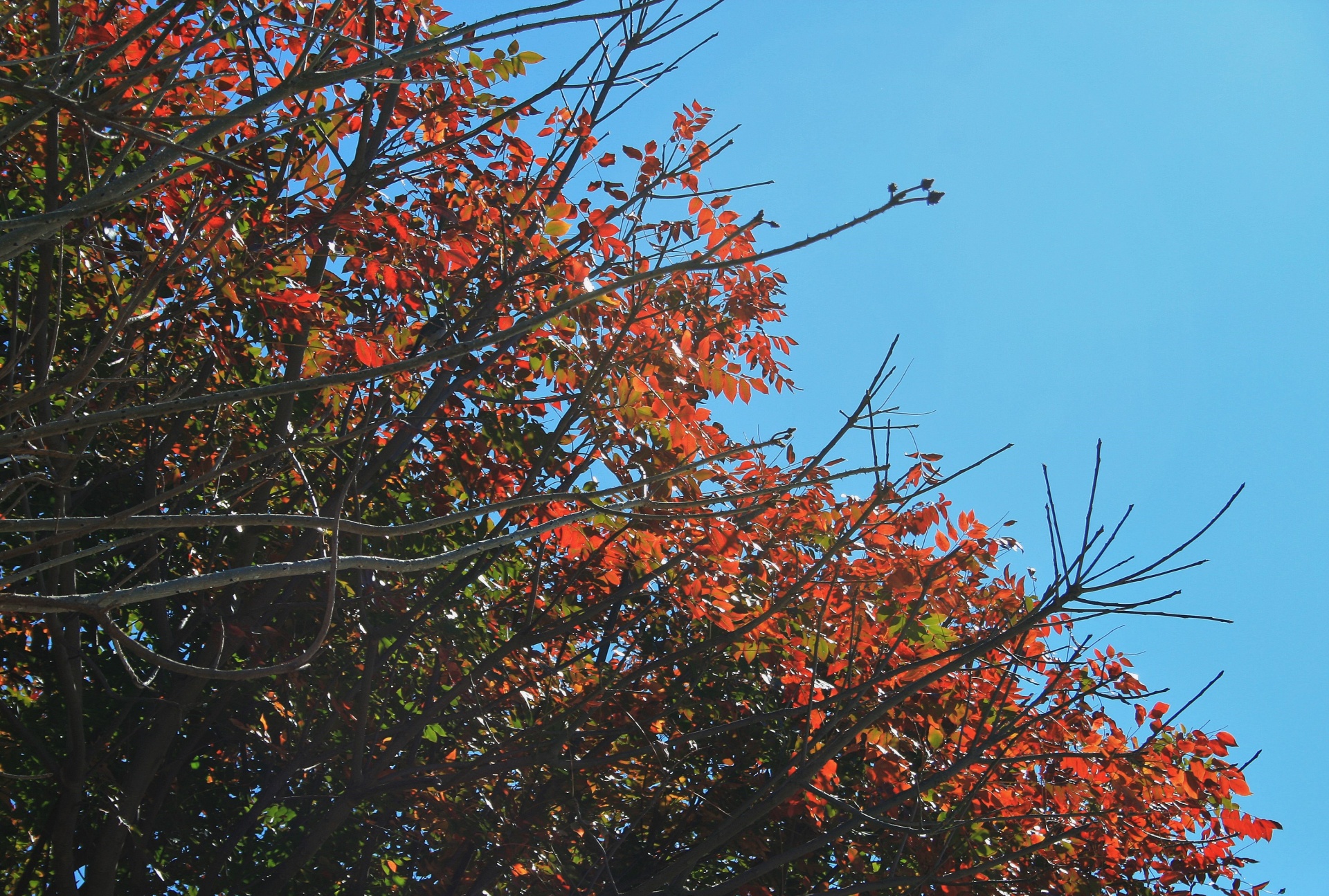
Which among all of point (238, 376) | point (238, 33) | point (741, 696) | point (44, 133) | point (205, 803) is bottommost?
point (205, 803)

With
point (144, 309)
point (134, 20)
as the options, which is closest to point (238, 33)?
point (134, 20)

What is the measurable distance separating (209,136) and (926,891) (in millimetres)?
5033

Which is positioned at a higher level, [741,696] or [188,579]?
[741,696]

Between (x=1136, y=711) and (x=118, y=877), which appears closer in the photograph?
(x=118, y=877)

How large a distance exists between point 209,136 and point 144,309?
2.85 meters

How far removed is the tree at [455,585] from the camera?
4.16 m

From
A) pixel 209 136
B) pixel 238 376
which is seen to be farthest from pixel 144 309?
pixel 209 136

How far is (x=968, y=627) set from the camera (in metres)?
6.43

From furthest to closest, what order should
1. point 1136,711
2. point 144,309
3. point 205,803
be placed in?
point 1136,711 → point 205,803 → point 144,309

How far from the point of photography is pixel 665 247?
401 centimetres

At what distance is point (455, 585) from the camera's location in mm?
4320

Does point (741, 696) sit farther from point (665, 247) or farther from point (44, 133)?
point (44, 133)

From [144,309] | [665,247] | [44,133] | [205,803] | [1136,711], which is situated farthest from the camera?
[1136,711]

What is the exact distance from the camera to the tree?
416 cm
